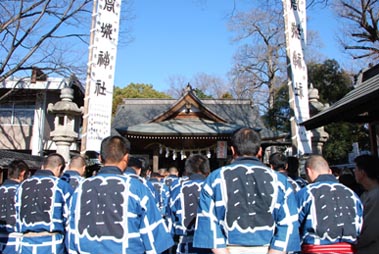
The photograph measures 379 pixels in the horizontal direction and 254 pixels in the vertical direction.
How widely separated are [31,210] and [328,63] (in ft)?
66.4

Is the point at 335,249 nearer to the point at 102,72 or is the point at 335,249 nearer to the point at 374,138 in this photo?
the point at 374,138

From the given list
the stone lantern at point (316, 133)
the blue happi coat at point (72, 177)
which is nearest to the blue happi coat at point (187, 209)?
the blue happi coat at point (72, 177)

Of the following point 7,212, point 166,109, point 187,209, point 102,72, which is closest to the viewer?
point 187,209

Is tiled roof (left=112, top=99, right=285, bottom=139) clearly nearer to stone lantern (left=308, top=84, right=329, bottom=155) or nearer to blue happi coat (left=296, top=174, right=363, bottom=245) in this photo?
stone lantern (left=308, top=84, right=329, bottom=155)

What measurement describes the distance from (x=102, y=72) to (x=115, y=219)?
518 cm

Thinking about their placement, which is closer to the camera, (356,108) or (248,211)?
(248,211)

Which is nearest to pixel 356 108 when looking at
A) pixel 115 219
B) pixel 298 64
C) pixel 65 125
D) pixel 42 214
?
pixel 298 64

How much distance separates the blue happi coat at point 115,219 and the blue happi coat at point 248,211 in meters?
0.38

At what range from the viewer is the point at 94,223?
2.61 m

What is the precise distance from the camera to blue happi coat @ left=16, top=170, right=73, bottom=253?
143 inches

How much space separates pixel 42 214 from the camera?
143 inches

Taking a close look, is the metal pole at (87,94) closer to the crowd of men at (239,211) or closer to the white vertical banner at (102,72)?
the white vertical banner at (102,72)

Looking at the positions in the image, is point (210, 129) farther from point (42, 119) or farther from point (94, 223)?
point (94, 223)

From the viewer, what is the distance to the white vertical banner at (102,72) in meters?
6.81
